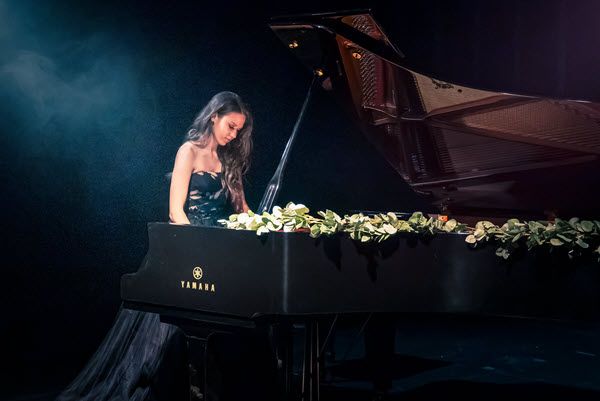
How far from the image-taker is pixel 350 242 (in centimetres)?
225

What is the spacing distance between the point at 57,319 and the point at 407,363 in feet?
6.94

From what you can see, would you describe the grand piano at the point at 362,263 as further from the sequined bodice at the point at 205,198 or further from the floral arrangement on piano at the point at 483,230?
the sequined bodice at the point at 205,198

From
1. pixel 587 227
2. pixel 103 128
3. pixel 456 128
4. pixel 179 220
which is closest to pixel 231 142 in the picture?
pixel 179 220

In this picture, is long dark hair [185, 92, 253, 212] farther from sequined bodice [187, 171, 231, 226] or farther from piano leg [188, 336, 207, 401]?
piano leg [188, 336, 207, 401]

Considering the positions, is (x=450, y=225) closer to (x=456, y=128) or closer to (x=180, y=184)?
(x=456, y=128)

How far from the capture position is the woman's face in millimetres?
3035

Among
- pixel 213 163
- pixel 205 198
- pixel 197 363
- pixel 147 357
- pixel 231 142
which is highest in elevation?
pixel 231 142

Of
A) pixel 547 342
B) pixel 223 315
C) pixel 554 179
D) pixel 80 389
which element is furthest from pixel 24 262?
pixel 547 342


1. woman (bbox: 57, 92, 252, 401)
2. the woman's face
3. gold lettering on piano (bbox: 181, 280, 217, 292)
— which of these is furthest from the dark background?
gold lettering on piano (bbox: 181, 280, 217, 292)

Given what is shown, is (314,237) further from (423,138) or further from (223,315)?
(423,138)

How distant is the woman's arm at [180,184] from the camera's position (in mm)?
2922

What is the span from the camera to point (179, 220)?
291 cm

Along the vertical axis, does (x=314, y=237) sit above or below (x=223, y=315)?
above

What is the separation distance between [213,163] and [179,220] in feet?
1.31
